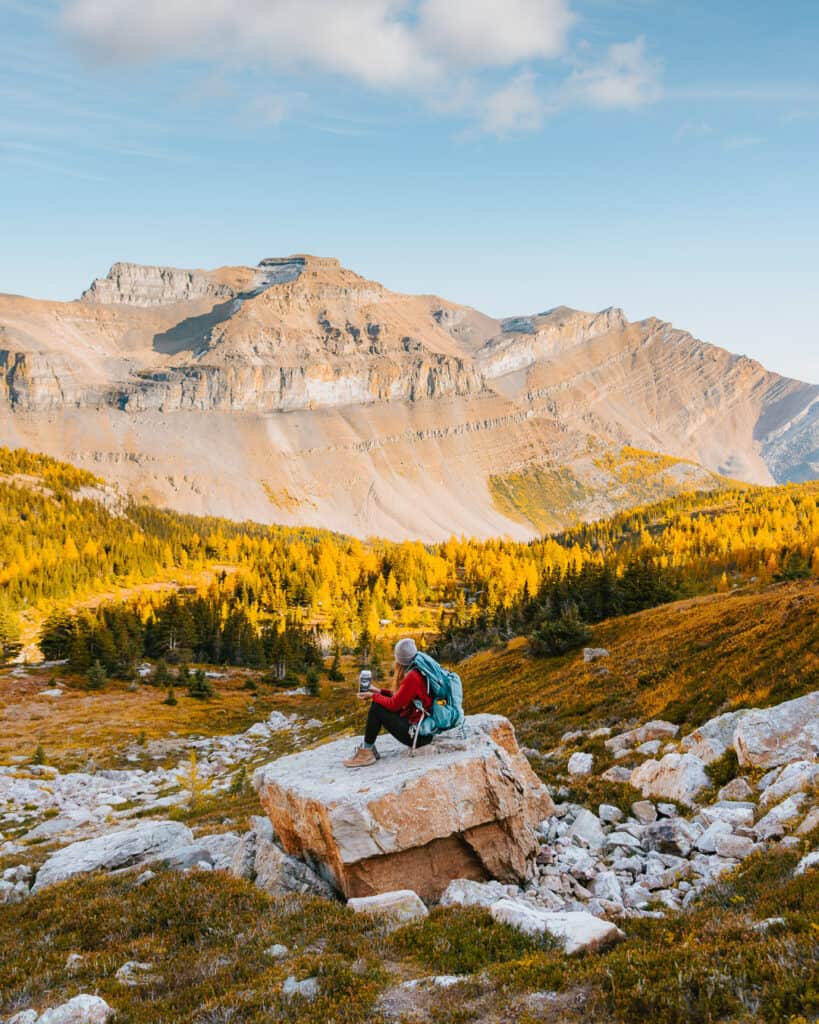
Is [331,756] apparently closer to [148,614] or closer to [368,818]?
[368,818]

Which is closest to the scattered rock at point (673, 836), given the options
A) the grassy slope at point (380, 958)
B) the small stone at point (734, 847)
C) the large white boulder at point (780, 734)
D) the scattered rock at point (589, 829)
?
the small stone at point (734, 847)

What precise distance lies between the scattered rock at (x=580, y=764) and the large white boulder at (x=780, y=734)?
5089mm

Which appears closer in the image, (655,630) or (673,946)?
(673,946)

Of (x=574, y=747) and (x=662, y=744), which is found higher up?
(x=662, y=744)

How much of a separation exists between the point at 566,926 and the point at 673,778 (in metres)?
8.84

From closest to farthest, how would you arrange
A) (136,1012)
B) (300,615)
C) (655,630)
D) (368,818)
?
(136,1012) → (368,818) → (655,630) → (300,615)

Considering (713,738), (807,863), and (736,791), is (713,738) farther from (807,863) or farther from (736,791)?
(807,863)

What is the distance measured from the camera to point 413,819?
1281 centimetres

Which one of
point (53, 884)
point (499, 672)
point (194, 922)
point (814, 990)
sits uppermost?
point (814, 990)

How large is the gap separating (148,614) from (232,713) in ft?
160

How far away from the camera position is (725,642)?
27.1 m

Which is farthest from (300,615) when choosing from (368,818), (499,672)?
(368,818)

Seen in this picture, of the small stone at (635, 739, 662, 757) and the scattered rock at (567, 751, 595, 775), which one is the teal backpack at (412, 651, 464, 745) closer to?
the scattered rock at (567, 751, 595, 775)

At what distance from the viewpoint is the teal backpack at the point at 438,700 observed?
1423 centimetres
